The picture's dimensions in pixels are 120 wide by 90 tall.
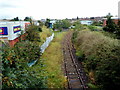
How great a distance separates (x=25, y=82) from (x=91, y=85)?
4260 millimetres

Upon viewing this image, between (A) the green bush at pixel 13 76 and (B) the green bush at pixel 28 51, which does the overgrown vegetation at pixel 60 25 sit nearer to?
(B) the green bush at pixel 28 51

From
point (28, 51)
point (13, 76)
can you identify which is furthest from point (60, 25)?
point (13, 76)

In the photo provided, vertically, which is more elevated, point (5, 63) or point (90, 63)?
point (5, 63)

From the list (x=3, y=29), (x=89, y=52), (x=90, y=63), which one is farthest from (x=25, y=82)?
(x=3, y=29)

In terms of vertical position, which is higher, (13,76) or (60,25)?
(60,25)

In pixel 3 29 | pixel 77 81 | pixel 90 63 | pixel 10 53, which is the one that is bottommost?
pixel 77 81

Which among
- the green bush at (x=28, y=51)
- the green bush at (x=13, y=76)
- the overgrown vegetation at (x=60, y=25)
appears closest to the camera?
the green bush at (x=13, y=76)

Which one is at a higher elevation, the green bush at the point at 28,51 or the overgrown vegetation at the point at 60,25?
the overgrown vegetation at the point at 60,25

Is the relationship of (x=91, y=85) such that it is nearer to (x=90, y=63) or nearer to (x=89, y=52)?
(x=90, y=63)

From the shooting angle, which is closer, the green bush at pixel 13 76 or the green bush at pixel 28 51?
the green bush at pixel 13 76

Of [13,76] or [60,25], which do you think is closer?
[13,76]

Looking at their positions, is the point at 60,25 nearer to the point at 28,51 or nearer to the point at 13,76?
the point at 28,51

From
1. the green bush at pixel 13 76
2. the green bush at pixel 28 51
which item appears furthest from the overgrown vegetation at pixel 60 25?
the green bush at pixel 13 76

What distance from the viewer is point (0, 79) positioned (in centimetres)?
483
